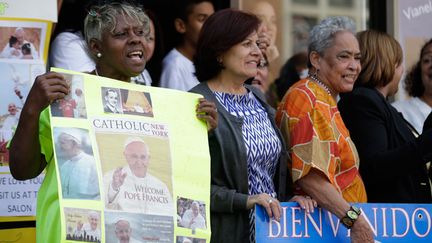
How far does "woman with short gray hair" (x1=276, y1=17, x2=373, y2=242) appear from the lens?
525cm

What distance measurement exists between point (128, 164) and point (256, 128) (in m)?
1.07

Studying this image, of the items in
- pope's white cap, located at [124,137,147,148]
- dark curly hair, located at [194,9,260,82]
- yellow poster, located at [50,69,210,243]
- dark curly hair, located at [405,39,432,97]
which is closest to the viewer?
yellow poster, located at [50,69,210,243]

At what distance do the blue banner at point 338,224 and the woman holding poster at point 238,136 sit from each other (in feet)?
0.26

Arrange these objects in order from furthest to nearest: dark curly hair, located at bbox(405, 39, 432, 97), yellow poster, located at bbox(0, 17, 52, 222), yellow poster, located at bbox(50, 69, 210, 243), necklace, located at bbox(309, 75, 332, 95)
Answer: dark curly hair, located at bbox(405, 39, 432, 97) < necklace, located at bbox(309, 75, 332, 95) < yellow poster, located at bbox(0, 17, 52, 222) < yellow poster, located at bbox(50, 69, 210, 243)

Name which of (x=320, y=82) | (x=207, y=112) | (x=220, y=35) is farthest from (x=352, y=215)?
(x=220, y=35)

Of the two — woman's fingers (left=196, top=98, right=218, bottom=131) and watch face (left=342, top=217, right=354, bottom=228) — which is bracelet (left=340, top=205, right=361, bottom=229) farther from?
woman's fingers (left=196, top=98, right=218, bottom=131)

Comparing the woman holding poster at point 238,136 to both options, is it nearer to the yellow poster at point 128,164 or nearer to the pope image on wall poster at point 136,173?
the yellow poster at point 128,164

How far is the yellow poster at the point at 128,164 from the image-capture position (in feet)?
13.6

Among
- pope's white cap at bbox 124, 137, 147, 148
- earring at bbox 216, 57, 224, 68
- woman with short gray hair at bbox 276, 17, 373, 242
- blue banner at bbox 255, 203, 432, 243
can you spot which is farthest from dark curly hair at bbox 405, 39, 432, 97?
pope's white cap at bbox 124, 137, 147, 148

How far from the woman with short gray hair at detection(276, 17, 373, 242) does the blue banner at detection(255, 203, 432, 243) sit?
115mm

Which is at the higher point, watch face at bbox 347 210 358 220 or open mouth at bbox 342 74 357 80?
open mouth at bbox 342 74 357 80

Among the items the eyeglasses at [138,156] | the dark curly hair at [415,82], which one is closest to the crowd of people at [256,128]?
the eyeglasses at [138,156]

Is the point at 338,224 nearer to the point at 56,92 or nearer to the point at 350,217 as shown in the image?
the point at 350,217

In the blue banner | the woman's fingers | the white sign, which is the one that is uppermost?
the white sign
